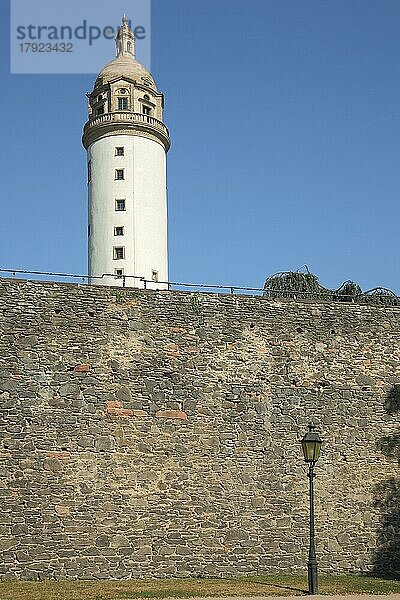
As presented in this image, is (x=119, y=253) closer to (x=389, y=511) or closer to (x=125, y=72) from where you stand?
(x=125, y=72)

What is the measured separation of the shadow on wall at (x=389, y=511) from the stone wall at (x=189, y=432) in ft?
0.11

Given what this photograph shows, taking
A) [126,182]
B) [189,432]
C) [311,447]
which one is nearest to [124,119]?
[126,182]

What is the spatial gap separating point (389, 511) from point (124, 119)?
25246 millimetres

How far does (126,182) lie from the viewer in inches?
1635

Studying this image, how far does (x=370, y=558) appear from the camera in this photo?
2280 cm

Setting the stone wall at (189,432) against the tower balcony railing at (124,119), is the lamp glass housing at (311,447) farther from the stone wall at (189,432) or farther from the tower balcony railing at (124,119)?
the tower balcony railing at (124,119)

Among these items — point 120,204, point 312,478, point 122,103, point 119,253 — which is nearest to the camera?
point 312,478

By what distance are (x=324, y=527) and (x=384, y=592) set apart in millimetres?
3983

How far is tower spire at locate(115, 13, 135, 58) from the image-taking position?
156 feet

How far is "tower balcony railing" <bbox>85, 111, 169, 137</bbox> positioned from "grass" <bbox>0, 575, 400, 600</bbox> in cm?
2654

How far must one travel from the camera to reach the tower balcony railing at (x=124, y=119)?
4272 cm

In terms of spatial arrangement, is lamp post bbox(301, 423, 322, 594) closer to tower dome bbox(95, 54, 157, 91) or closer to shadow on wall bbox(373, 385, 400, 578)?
shadow on wall bbox(373, 385, 400, 578)

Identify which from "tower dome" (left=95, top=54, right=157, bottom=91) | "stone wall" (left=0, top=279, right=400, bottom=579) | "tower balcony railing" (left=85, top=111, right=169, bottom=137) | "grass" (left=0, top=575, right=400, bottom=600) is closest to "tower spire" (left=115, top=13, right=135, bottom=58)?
"tower dome" (left=95, top=54, right=157, bottom=91)

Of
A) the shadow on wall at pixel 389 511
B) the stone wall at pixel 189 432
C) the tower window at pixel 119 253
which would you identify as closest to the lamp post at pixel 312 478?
the stone wall at pixel 189 432
